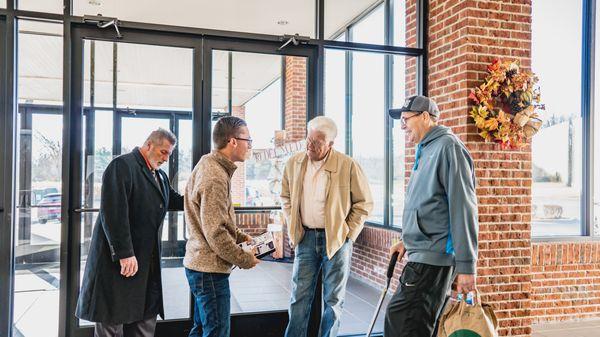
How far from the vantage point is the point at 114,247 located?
2500 millimetres

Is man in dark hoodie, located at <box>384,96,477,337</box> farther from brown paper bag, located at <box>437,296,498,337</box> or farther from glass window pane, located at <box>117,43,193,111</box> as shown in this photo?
glass window pane, located at <box>117,43,193,111</box>

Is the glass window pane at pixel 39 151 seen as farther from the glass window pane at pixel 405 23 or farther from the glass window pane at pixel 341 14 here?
the glass window pane at pixel 405 23

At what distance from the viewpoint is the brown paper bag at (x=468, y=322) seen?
2334mm

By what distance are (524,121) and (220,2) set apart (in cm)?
261

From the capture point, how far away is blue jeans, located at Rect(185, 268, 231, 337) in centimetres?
248

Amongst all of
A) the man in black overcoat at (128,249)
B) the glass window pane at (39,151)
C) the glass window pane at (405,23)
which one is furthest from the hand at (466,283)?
the glass window pane at (39,151)

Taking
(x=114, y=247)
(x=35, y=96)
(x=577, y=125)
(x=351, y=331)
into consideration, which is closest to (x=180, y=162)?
(x=114, y=247)

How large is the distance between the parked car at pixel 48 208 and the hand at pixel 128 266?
1.78 metres

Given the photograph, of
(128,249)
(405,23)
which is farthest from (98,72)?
(405,23)

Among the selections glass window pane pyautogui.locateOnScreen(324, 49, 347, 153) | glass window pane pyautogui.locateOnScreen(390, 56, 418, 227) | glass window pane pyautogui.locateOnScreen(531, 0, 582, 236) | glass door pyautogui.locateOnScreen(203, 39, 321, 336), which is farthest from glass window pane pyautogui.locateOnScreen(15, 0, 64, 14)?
glass window pane pyautogui.locateOnScreen(531, 0, 582, 236)

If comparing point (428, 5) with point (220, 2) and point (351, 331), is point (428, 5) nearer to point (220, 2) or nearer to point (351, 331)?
point (220, 2)

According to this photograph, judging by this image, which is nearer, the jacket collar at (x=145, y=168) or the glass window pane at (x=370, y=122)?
the jacket collar at (x=145, y=168)

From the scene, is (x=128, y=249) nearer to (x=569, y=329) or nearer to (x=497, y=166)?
(x=497, y=166)

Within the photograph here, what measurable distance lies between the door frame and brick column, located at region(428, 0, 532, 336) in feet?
3.77
